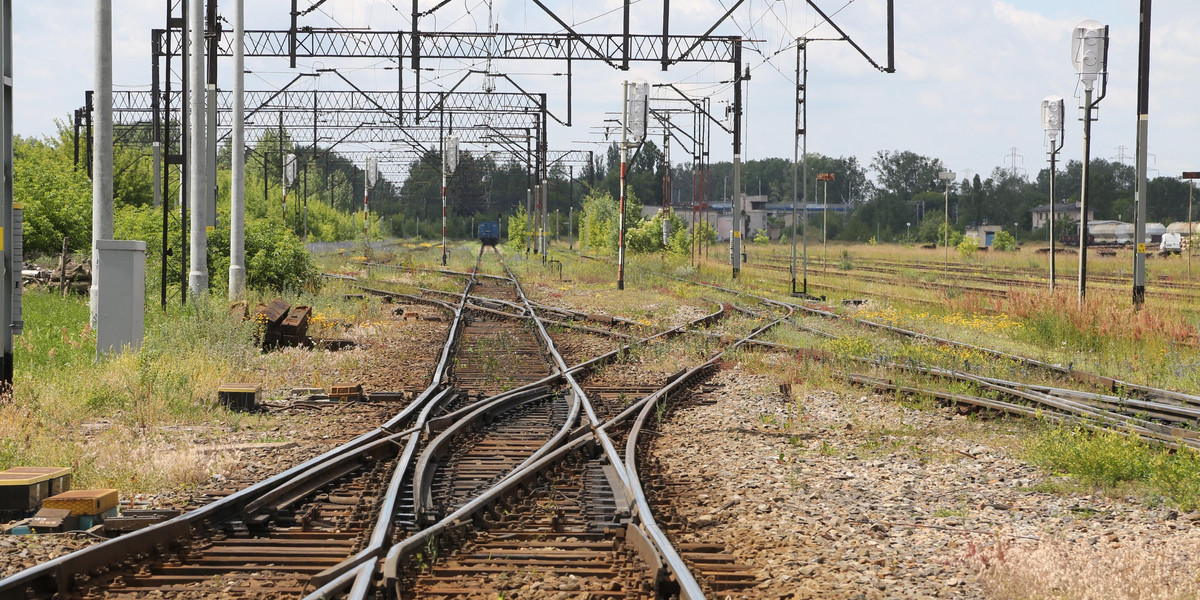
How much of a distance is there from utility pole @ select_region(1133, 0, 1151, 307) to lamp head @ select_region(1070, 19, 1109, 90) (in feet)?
6.01

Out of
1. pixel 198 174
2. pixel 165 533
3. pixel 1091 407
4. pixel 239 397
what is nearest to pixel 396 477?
pixel 165 533

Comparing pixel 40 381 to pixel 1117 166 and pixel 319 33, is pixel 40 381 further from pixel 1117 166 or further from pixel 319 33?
pixel 1117 166

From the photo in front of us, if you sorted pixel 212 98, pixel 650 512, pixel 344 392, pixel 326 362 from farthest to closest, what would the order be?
1. pixel 212 98
2. pixel 326 362
3. pixel 344 392
4. pixel 650 512

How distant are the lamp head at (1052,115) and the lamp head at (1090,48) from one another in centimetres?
525

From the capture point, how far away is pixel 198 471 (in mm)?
8273

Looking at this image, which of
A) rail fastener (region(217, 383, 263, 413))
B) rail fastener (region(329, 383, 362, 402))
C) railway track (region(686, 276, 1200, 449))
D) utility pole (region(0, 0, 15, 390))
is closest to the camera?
railway track (region(686, 276, 1200, 449))

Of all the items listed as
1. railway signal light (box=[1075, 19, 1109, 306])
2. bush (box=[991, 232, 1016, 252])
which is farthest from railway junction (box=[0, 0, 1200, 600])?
bush (box=[991, 232, 1016, 252])

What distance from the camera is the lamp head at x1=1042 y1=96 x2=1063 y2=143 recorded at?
3010 cm

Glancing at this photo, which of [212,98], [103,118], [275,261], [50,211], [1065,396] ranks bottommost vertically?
[1065,396]

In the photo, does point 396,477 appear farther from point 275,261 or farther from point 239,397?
point 275,261

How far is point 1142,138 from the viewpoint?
21734mm

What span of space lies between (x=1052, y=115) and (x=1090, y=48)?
6.07 m

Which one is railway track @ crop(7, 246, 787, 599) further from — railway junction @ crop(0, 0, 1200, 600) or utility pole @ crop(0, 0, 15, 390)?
utility pole @ crop(0, 0, 15, 390)

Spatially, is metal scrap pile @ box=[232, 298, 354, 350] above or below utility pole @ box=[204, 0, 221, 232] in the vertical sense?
below
